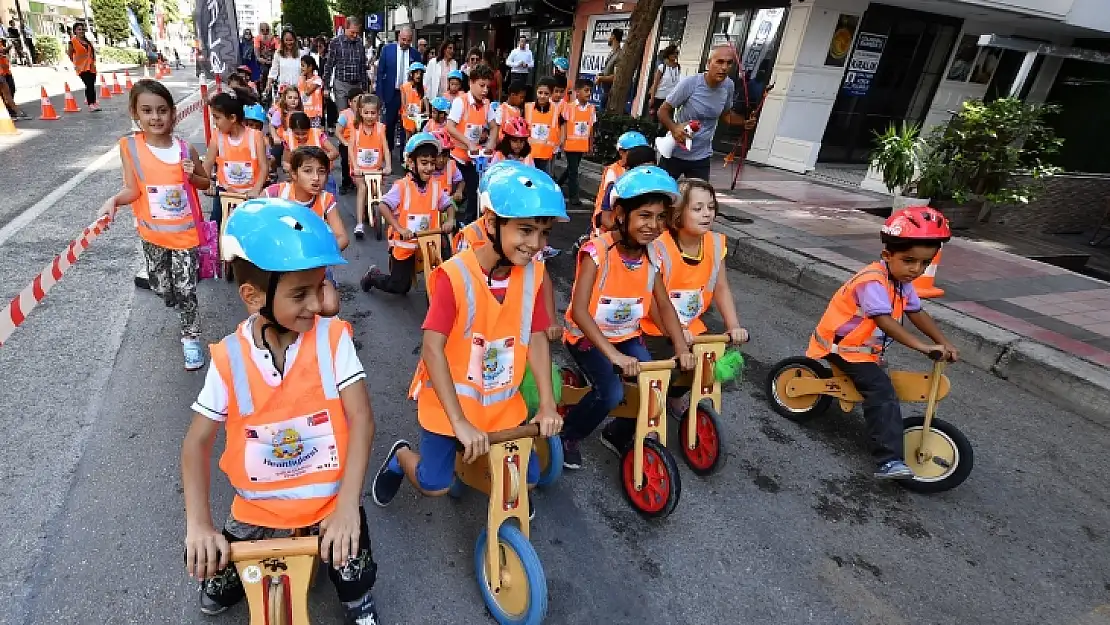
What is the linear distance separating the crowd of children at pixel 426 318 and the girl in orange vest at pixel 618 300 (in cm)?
1

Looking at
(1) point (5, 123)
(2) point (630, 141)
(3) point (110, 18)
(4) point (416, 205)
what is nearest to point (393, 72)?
(1) point (5, 123)

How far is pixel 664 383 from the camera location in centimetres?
299

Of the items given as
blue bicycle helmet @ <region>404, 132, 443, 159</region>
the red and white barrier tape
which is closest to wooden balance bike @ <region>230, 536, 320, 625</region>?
the red and white barrier tape

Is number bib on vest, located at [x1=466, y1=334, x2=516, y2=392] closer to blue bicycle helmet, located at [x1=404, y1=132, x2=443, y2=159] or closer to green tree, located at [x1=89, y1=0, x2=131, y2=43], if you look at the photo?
blue bicycle helmet, located at [x1=404, y1=132, x2=443, y2=159]

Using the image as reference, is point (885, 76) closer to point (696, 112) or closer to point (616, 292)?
point (696, 112)

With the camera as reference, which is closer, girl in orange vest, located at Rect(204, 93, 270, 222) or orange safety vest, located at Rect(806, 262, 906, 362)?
orange safety vest, located at Rect(806, 262, 906, 362)

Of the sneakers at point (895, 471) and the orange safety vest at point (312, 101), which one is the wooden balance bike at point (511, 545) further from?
the orange safety vest at point (312, 101)

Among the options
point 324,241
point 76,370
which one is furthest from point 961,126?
point 76,370

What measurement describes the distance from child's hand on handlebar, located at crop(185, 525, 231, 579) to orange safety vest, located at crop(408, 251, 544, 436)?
914 millimetres

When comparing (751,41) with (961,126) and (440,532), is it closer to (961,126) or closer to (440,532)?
(961,126)

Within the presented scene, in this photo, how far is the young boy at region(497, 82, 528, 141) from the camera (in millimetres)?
8398

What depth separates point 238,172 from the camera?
5.78 m

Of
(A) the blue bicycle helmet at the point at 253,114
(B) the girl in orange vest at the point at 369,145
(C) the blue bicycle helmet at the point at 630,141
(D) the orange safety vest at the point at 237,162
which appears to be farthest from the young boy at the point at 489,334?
(B) the girl in orange vest at the point at 369,145

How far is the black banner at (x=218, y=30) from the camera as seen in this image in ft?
28.0
